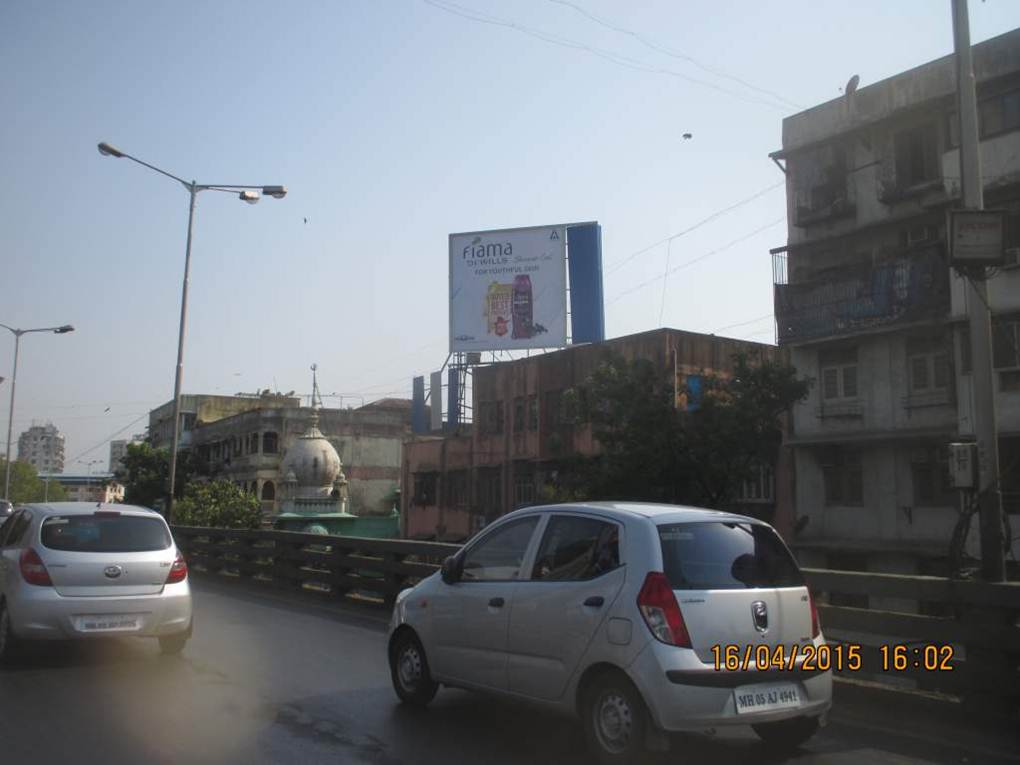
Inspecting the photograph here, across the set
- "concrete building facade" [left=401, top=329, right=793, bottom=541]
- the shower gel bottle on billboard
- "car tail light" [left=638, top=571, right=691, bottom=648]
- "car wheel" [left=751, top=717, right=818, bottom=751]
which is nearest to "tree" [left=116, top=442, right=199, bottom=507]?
"concrete building facade" [left=401, top=329, right=793, bottom=541]

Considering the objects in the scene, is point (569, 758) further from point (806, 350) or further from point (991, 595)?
Result: point (806, 350)

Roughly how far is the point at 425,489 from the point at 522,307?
17.2 meters

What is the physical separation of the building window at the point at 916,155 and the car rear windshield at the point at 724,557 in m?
21.4

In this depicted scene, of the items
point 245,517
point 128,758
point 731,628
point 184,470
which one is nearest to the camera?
point 731,628

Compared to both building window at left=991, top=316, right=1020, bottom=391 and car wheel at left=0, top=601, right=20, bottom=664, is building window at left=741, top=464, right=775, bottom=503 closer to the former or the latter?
building window at left=991, top=316, right=1020, bottom=391

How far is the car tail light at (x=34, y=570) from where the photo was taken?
8.99m

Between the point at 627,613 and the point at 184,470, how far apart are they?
61181mm

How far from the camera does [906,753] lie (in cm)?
630

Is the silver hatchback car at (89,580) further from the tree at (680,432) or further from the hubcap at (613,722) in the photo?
the tree at (680,432)

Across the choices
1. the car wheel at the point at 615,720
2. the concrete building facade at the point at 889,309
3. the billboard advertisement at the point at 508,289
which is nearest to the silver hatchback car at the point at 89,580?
the car wheel at the point at 615,720

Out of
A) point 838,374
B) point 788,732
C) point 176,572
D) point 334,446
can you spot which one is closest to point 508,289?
point 838,374

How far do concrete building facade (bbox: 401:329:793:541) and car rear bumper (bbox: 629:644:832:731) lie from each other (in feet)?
88.9

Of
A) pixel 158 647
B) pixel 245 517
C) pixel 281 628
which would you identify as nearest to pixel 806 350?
pixel 245 517

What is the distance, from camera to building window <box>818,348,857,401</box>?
2622 centimetres
